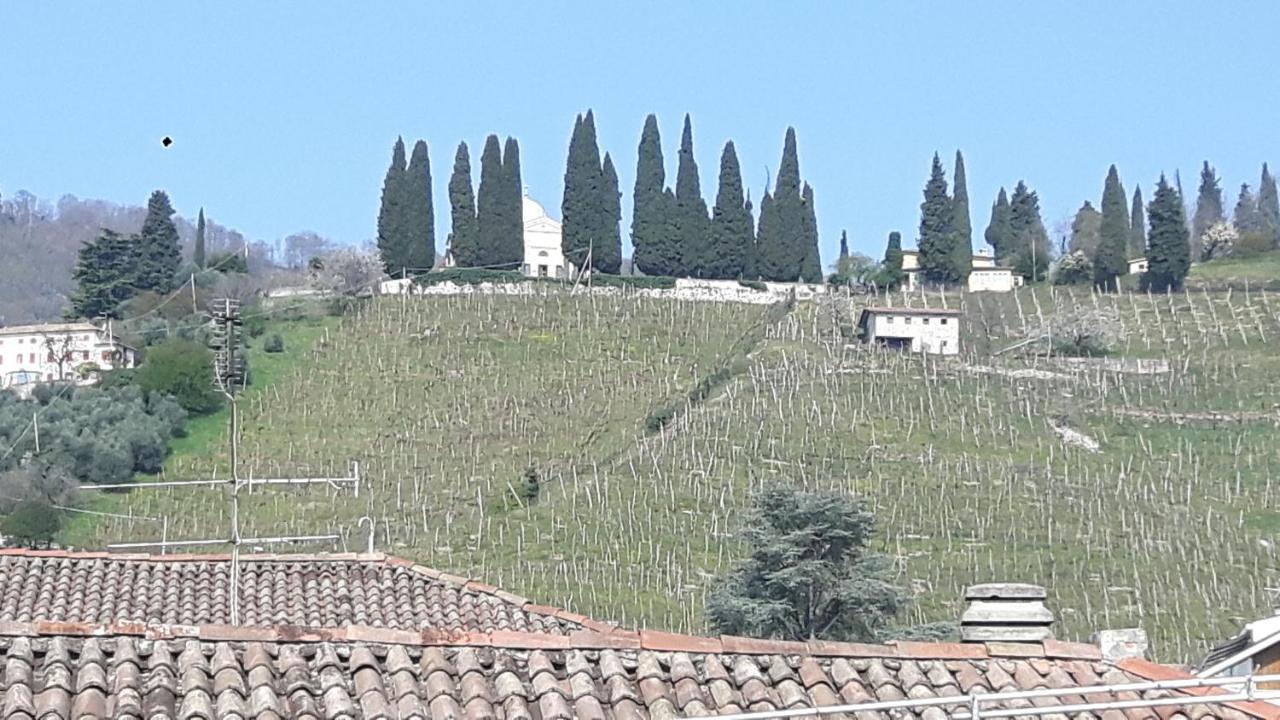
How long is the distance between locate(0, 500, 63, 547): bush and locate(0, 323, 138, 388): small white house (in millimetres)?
23583

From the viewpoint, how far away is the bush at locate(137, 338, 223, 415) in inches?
2222

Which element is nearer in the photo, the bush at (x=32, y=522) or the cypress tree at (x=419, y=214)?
the bush at (x=32, y=522)

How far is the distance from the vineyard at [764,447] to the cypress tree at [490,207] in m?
5.14

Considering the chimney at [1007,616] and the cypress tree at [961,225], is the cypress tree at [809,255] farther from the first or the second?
the chimney at [1007,616]

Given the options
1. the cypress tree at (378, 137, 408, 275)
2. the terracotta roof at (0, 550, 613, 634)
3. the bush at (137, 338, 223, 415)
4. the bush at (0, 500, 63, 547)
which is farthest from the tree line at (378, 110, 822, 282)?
the terracotta roof at (0, 550, 613, 634)

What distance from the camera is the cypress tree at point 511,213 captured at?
7844 centimetres

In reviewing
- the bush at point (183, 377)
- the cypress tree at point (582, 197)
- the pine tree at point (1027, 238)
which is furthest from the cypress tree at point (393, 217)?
the pine tree at point (1027, 238)

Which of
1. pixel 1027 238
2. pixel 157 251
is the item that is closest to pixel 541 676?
pixel 157 251

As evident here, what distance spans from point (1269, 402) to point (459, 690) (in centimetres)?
5143

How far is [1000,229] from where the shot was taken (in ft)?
310

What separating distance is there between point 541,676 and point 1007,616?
2.33 metres

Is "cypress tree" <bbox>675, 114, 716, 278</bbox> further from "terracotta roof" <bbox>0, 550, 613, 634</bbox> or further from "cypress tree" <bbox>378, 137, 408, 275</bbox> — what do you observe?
"terracotta roof" <bbox>0, 550, 613, 634</bbox>

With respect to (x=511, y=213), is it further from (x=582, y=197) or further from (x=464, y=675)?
(x=464, y=675)

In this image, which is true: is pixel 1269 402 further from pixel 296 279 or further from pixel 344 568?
pixel 344 568
